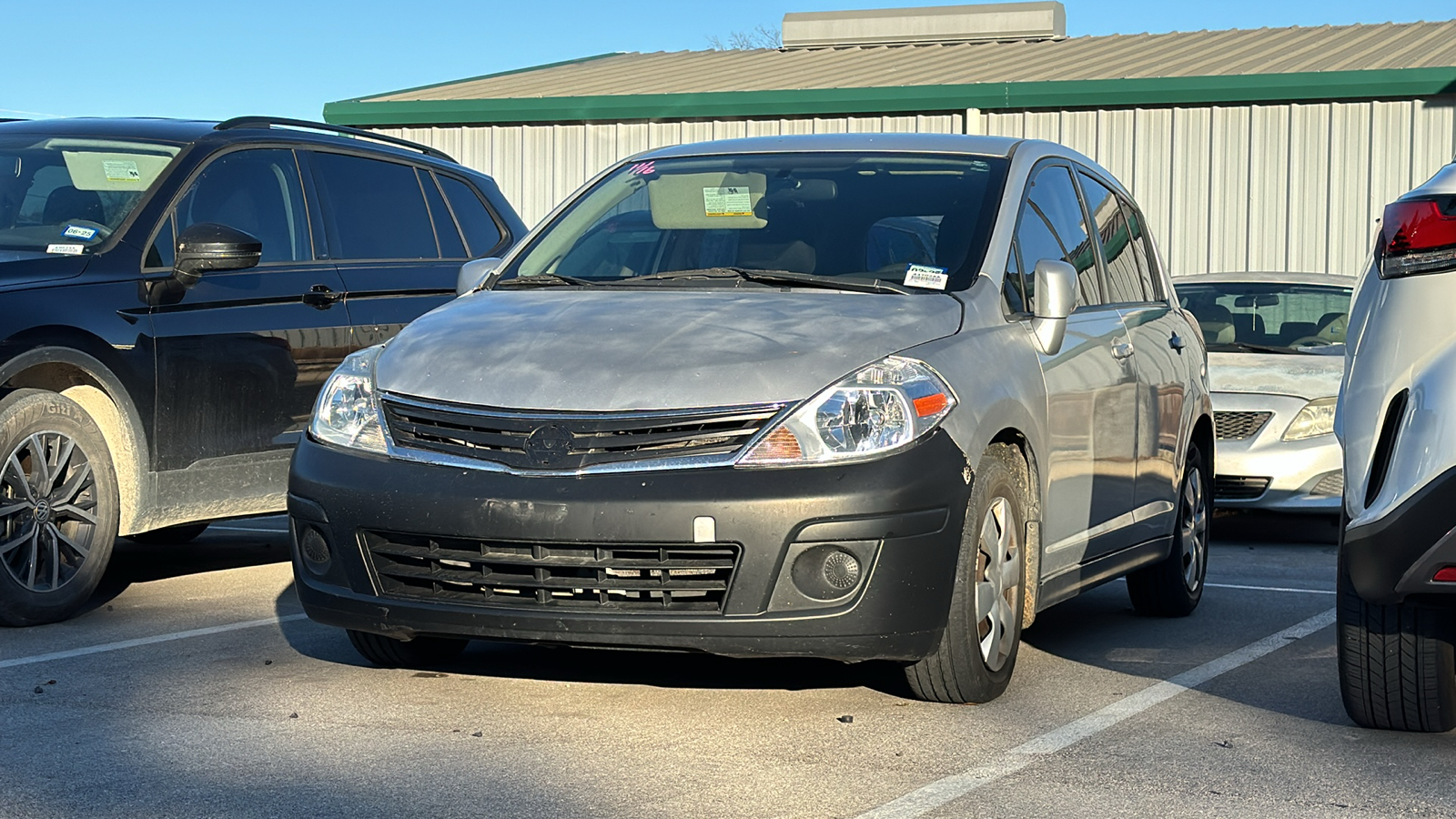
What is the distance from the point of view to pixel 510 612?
4.91 metres

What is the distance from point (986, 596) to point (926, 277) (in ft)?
3.42

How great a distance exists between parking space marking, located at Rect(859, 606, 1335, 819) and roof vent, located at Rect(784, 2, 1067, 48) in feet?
59.9

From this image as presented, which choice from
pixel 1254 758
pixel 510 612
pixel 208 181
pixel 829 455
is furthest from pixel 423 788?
pixel 208 181

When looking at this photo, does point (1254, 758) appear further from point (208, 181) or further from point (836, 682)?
point (208, 181)

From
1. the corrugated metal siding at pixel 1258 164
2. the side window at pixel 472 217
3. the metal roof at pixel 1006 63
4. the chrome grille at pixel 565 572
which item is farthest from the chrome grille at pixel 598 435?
the metal roof at pixel 1006 63

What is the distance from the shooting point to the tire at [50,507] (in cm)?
644

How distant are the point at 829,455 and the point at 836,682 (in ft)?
3.61

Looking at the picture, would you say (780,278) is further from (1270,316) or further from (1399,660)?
(1270,316)

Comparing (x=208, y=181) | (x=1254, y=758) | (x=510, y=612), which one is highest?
(x=208, y=181)

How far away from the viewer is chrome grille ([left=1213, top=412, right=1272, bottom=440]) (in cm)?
1073

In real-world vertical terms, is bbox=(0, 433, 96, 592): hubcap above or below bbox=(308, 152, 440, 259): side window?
below

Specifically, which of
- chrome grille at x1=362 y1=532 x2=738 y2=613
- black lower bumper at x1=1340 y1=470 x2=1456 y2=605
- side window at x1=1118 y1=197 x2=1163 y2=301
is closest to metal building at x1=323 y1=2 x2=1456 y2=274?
side window at x1=1118 y1=197 x2=1163 y2=301

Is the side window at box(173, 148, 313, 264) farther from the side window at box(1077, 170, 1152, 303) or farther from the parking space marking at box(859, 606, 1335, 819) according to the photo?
the parking space marking at box(859, 606, 1335, 819)

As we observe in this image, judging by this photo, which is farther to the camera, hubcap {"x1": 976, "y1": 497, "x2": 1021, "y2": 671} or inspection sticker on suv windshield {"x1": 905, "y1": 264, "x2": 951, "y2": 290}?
inspection sticker on suv windshield {"x1": 905, "y1": 264, "x2": 951, "y2": 290}
